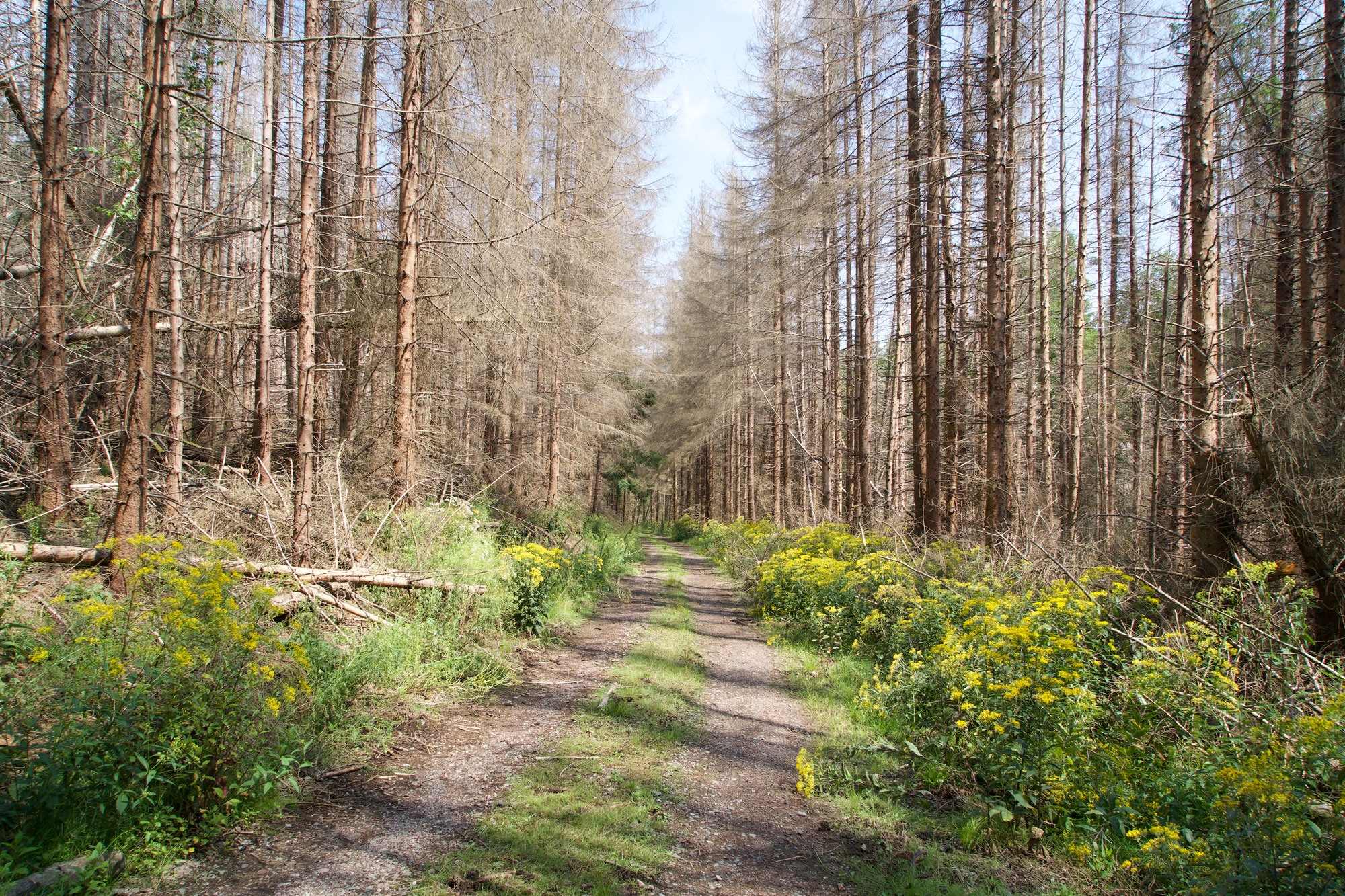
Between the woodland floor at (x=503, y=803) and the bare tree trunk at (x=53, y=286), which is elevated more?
the bare tree trunk at (x=53, y=286)

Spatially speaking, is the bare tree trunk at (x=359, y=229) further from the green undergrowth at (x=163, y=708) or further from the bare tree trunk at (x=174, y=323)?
the green undergrowth at (x=163, y=708)

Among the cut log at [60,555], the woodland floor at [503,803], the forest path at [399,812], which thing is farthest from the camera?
the cut log at [60,555]

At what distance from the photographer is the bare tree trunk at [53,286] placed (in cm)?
741

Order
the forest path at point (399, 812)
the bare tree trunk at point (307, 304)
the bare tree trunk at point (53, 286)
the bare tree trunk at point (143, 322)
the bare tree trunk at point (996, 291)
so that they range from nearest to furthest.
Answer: the forest path at point (399, 812), the bare tree trunk at point (143, 322), the bare tree trunk at point (53, 286), the bare tree trunk at point (307, 304), the bare tree trunk at point (996, 291)

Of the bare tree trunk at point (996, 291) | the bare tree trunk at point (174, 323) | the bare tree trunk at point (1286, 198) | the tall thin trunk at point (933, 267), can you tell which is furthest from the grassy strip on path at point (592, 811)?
the bare tree trunk at point (1286, 198)

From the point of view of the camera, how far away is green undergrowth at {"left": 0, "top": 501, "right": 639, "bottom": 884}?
3.14 m

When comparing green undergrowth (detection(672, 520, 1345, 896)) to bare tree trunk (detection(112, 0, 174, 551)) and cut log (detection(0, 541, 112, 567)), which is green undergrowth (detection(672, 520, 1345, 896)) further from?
cut log (detection(0, 541, 112, 567))

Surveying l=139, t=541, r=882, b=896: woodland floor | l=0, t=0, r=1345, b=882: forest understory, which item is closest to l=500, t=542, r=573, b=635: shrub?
l=0, t=0, r=1345, b=882: forest understory

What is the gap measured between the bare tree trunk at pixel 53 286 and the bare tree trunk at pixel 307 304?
2.36 meters

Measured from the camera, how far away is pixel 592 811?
4.15m

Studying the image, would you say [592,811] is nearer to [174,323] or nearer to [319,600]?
[319,600]

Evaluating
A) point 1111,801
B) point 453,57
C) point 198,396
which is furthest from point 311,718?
point 198,396

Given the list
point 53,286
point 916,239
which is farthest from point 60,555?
point 916,239

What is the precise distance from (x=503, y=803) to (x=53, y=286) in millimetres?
7909
